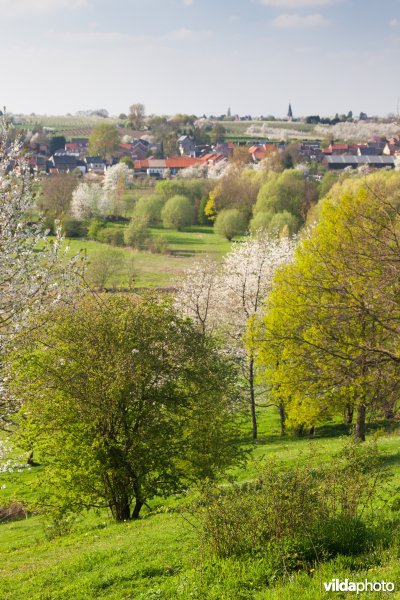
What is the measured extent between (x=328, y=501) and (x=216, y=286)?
97.6ft

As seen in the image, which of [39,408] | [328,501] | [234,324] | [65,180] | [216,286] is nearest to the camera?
[328,501]

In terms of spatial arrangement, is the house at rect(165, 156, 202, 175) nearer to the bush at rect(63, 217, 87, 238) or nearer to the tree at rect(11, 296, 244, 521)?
the bush at rect(63, 217, 87, 238)

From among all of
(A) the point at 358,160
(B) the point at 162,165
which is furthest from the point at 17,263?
(B) the point at 162,165

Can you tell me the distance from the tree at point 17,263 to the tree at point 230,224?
74201 millimetres

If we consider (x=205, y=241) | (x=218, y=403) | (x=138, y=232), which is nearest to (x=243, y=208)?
(x=205, y=241)

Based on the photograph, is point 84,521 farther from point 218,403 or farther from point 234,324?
point 234,324

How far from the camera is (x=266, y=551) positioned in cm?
886

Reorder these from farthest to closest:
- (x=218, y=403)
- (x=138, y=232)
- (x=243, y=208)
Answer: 1. (x=243, y=208)
2. (x=138, y=232)
3. (x=218, y=403)

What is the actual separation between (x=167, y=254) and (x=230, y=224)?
1424 cm

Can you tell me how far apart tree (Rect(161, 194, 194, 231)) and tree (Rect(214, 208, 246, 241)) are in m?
9.24

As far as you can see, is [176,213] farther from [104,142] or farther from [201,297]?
[104,142]

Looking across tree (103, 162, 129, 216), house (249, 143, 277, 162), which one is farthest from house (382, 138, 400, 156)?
tree (103, 162, 129, 216)

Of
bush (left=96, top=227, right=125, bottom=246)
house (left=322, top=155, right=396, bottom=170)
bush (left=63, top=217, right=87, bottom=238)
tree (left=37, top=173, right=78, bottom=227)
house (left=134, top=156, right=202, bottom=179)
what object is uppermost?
house (left=134, top=156, right=202, bottom=179)

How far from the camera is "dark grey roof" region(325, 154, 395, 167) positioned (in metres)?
164
